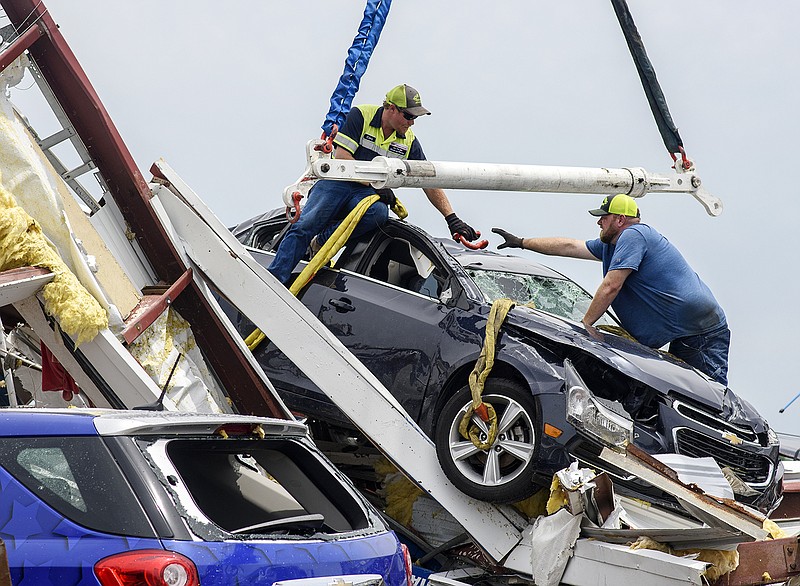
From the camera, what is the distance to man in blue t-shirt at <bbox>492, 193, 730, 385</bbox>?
746cm

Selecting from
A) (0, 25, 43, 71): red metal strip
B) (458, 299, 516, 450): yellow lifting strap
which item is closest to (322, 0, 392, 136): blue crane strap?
(458, 299, 516, 450): yellow lifting strap

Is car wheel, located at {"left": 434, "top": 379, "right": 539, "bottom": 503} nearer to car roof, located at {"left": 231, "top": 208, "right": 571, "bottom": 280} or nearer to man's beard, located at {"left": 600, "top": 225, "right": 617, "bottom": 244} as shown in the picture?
car roof, located at {"left": 231, "top": 208, "right": 571, "bottom": 280}

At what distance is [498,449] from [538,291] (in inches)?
63.1

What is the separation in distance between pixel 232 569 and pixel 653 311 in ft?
15.8

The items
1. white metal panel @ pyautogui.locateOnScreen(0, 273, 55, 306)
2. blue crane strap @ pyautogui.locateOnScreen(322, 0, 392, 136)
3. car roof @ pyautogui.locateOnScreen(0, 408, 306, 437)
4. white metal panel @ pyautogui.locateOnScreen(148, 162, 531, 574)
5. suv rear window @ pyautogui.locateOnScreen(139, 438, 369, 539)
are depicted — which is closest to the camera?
car roof @ pyautogui.locateOnScreen(0, 408, 306, 437)

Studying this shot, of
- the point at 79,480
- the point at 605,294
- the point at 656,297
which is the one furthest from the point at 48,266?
the point at 656,297

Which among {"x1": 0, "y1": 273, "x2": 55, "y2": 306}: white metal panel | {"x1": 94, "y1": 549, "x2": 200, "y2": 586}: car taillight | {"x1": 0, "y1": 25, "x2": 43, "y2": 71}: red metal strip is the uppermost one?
{"x1": 0, "y1": 25, "x2": 43, "y2": 71}: red metal strip

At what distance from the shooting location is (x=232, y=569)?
338 centimetres

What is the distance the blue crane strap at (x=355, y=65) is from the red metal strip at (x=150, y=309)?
4.23ft

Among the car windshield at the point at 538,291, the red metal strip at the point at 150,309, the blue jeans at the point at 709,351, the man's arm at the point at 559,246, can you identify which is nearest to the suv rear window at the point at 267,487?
the red metal strip at the point at 150,309

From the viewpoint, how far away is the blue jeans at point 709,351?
7758mm

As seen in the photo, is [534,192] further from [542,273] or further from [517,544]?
[517,544]

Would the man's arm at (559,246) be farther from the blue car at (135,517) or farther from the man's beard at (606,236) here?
the blue car at (135,517)

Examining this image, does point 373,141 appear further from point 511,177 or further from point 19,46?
point 19,46
